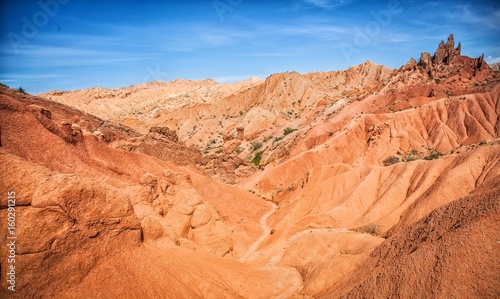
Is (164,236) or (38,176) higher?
(38,176)

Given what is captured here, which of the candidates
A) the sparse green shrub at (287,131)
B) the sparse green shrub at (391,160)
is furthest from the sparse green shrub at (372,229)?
the sparse green shrub at (287,131)

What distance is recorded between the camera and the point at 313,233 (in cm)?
2127

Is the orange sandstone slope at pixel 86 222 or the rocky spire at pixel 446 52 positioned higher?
the rocky spire at pixel 446 52

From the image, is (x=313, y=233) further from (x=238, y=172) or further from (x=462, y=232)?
(x=238, y=172)

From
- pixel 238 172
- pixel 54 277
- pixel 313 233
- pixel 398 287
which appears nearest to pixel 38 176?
pixel 54 277

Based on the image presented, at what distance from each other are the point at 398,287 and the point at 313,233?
37.7ft

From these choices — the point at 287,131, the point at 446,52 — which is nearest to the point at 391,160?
the point at 287,131

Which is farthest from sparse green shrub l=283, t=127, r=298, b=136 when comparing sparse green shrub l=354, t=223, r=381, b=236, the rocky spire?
sparse green shrub l=354, t=223, r=381, b=236

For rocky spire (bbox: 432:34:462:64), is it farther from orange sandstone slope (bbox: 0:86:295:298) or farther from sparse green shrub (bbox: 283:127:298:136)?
orange sandstone slope (bbox: 0:86:295:298)

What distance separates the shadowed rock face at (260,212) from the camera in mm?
9734

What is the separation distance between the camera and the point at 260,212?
3303 centimetres

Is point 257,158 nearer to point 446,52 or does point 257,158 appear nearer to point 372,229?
point 372,229

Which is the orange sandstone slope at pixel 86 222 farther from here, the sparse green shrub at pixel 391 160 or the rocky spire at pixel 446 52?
the rocky spire at pixel 446 52

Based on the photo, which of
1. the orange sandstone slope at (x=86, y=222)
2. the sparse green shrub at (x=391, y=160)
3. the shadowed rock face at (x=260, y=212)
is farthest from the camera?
the sparse green shrub at (x=391, y=160)
